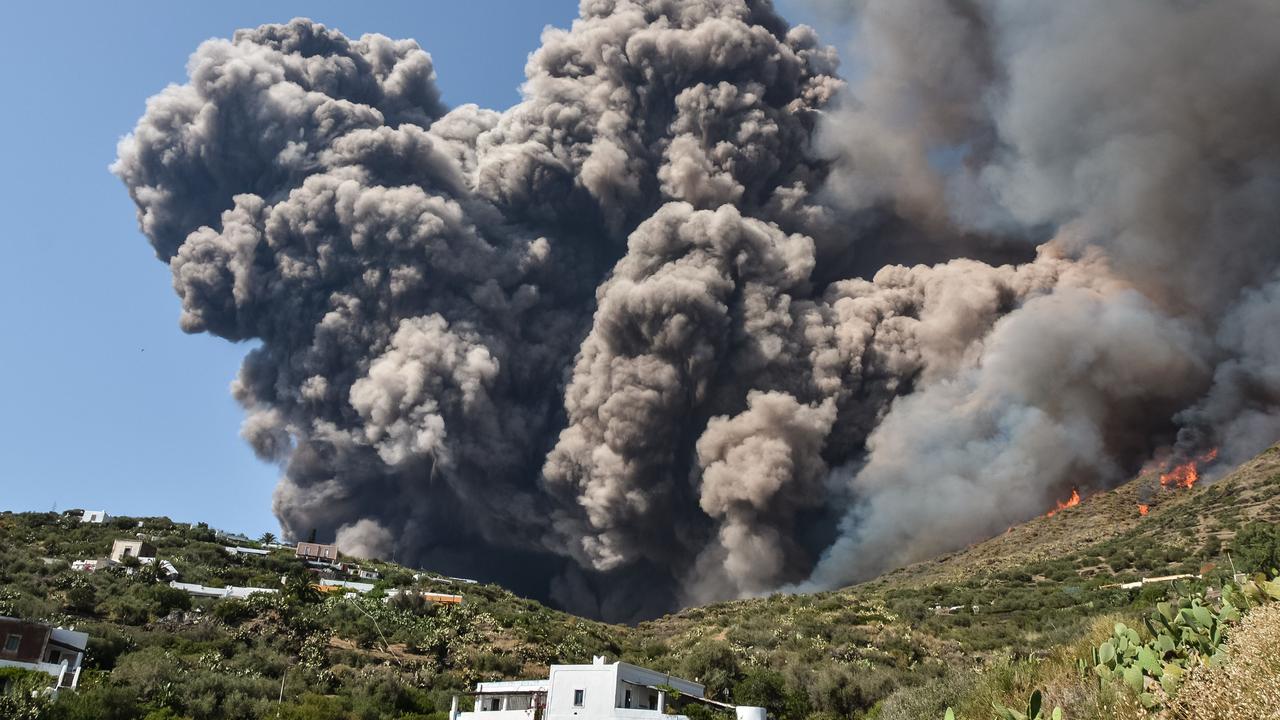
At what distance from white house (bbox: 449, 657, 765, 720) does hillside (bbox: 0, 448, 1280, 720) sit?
2345 mm

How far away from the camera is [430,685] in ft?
109

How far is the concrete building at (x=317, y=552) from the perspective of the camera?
60669mm

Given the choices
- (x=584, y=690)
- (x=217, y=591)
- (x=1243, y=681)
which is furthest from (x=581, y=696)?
(x=217, y=591)

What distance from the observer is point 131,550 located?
162ft

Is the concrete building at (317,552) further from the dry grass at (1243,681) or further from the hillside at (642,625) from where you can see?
the dry grass at (1243,681)

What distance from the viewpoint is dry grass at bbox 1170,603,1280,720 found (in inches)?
235

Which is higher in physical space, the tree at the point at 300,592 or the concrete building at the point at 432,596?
the concrete building at the point at 432,596

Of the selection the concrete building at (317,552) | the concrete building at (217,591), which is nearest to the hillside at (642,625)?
the concrete building at (217,591)

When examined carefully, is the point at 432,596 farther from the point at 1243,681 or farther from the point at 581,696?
the point at 1243,681

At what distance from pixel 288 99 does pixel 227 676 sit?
60.8 meters

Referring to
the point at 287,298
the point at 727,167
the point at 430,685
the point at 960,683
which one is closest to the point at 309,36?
the point at 287,298

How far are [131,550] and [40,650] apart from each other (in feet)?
79.6

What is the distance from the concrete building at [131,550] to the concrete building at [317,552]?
1100cm

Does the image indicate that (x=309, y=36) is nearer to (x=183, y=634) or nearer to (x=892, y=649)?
(x=183, y=634)
